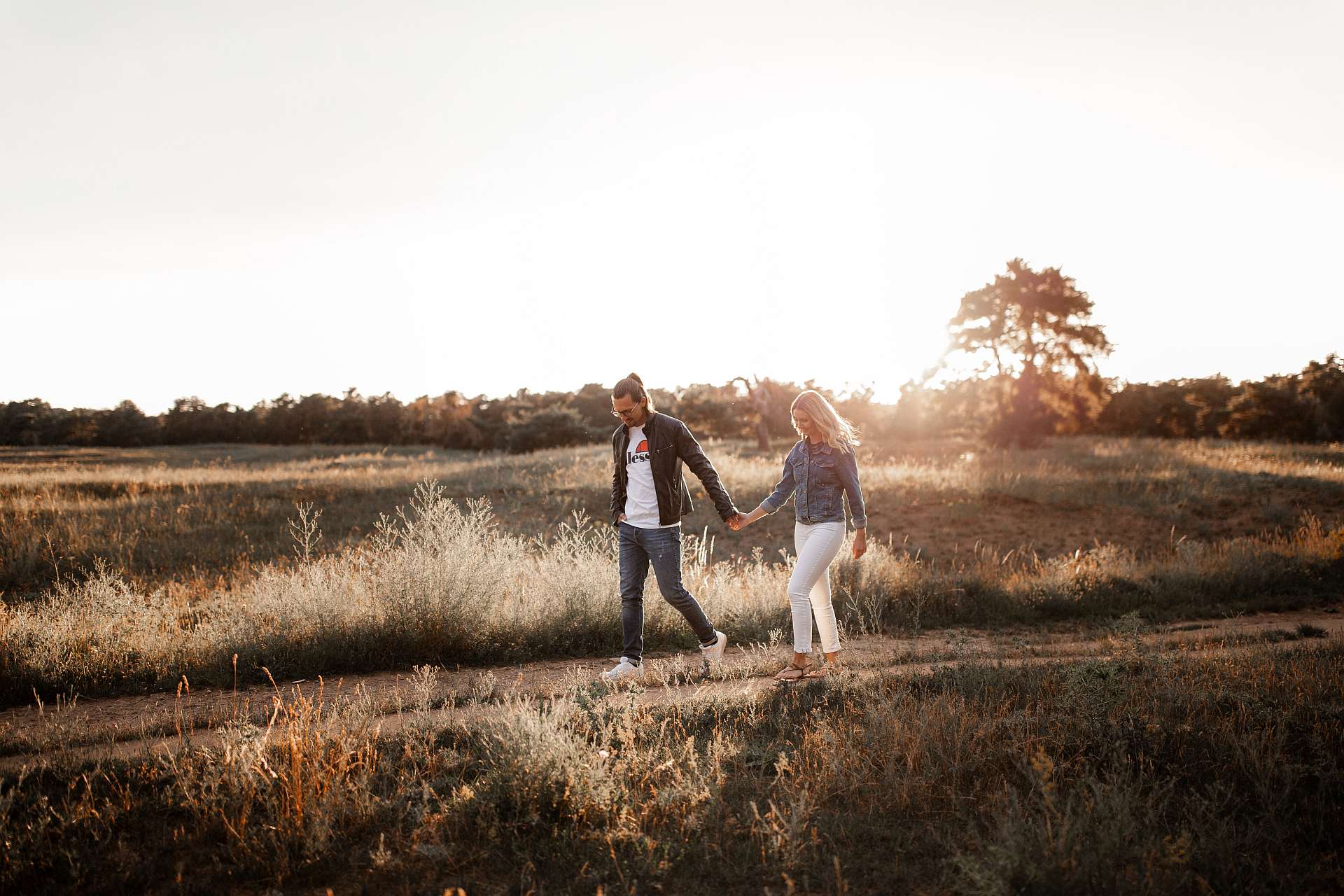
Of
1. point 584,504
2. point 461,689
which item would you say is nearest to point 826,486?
point 461,689

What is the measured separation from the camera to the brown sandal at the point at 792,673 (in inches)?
244

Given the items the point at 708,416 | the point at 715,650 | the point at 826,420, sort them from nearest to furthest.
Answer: the point at 826,420
the point at 715,650
the point at 708,416

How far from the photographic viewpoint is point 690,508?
620 centimetres

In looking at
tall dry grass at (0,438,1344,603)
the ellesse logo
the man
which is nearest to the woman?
the man

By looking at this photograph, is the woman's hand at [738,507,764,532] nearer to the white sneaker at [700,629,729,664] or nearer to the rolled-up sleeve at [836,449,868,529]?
the rolled-up sleeve at [836,449,868,529]

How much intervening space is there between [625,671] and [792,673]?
1.44 m

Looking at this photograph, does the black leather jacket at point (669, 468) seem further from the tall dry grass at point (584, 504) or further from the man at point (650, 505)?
the tall dry grass at point (584, 504)

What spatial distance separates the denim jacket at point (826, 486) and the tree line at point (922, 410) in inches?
1078

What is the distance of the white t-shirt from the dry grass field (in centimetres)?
136

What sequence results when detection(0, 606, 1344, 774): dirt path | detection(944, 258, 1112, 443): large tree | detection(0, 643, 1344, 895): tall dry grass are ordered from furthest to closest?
detection(944, 258, 1112, 443): large tree → detection(0, 606, 1344, 774): dirt path → detection(0, 643, 1344, 895): tall dry grass

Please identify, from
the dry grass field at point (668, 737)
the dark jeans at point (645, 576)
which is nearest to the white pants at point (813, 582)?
the dry grass field at point (668, 737)

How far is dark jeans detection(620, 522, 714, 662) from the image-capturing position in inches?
241

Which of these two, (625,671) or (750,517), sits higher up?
(750,517)

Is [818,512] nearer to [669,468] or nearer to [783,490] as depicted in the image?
[783,490]
